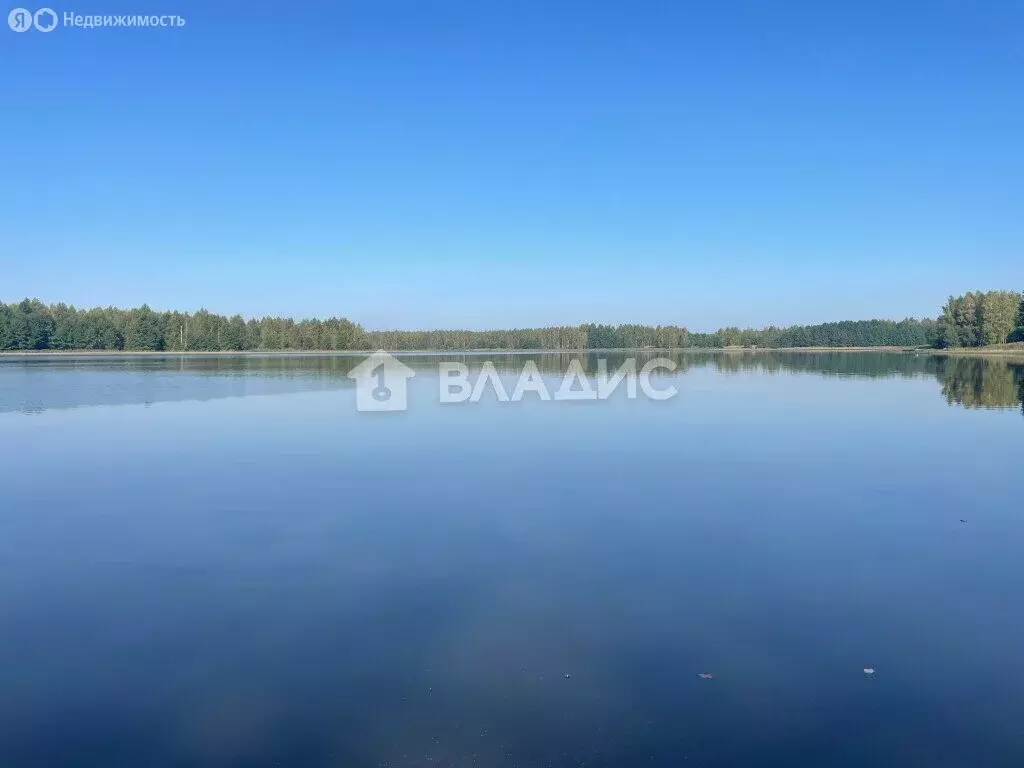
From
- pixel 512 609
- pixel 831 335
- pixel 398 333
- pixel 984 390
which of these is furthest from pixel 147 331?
pixel 831 335

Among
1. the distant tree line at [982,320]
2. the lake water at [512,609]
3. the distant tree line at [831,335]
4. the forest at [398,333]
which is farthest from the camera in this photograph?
the distant tree line at [831,335]

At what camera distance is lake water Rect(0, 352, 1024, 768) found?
4.43 metres

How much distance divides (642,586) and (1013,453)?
11.6 meters

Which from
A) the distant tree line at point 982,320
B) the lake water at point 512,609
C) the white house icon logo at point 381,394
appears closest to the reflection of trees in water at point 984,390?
the lake water at point 512,609

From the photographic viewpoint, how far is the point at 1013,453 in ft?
46.6

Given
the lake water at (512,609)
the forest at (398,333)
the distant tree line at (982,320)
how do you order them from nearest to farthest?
the lake water at (512,609) < the distant tree line at (982,320) < the forest at (398,333)

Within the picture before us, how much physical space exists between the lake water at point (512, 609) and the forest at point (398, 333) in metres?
89.5

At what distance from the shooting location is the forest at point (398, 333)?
91812 millimetres

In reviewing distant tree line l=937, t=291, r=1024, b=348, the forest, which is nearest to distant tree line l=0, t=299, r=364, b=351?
the forest

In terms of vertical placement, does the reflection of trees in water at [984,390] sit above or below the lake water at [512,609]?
above

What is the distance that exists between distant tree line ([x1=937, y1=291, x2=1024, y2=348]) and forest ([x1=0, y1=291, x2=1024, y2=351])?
131mm

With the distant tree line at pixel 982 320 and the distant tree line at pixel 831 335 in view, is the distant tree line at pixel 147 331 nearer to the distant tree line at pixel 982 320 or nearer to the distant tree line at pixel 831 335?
the distant tree line at pixel 982 320

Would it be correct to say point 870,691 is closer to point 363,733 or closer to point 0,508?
point 363,733

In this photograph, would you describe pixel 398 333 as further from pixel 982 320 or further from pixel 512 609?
pixel 512 609
